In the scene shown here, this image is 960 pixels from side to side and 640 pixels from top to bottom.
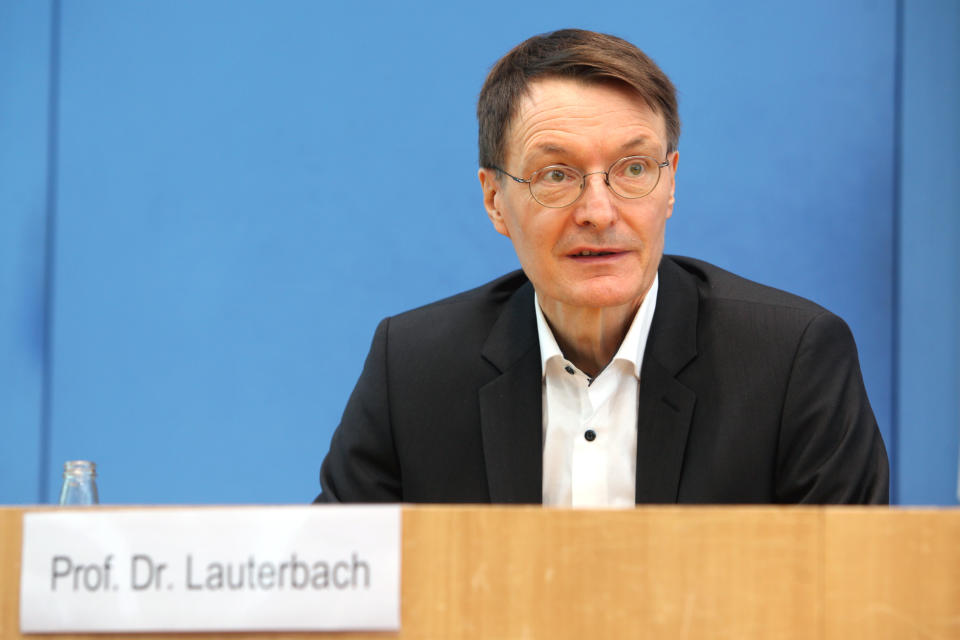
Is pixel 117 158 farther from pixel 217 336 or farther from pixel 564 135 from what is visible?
pixel 564 135

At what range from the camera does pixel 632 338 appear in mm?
1309

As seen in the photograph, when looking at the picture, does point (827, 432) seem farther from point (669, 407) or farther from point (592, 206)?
point (592, 206)

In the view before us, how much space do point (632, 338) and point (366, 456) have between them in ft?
1.29

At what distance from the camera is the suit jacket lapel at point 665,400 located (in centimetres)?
117

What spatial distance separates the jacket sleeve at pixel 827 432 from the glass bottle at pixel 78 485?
0.82 m

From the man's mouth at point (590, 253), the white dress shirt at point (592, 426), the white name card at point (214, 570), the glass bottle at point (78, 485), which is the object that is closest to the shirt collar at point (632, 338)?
the white dress shirt at point (592, 426)

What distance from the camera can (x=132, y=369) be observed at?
2.14 m

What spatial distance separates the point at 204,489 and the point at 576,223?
4.05 ft

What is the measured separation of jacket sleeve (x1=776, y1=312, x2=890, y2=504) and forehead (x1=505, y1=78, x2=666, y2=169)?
321 mm

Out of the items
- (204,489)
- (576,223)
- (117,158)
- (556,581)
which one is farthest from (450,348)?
(117,158)

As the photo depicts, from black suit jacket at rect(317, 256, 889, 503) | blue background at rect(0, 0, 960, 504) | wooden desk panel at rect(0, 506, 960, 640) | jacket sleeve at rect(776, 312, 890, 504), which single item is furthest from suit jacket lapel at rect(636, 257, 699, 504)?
blue background at rect(0, 0, 960, 504)

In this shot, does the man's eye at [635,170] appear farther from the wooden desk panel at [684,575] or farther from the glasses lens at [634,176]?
the wooden desk panel at [684,575]

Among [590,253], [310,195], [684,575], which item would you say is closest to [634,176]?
[590,253]

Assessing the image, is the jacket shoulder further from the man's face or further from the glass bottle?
the glass bottle
